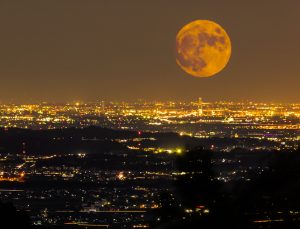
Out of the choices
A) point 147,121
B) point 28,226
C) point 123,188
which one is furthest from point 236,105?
point 28,226

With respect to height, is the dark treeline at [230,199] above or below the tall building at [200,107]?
below

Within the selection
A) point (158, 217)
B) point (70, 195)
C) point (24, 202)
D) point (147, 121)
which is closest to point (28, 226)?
point (158, 217)

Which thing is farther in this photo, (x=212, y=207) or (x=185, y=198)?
(x=185, y=198)

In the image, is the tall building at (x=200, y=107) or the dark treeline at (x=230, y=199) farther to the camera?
the tall building at (x=200, y=107)

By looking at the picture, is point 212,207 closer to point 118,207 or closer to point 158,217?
point 158,217

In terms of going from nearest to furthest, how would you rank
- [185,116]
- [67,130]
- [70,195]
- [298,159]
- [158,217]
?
[158,217] → [298,159] → [70,195] → [67,130] → [185,116]

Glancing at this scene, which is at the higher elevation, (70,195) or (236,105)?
(236,105)

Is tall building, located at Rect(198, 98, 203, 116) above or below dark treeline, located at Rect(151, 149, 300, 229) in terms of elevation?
above

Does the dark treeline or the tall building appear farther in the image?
the tall building

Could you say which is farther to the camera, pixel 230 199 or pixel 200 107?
pixel 200 107

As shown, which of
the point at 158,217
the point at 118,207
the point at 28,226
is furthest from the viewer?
the point at 118,207
